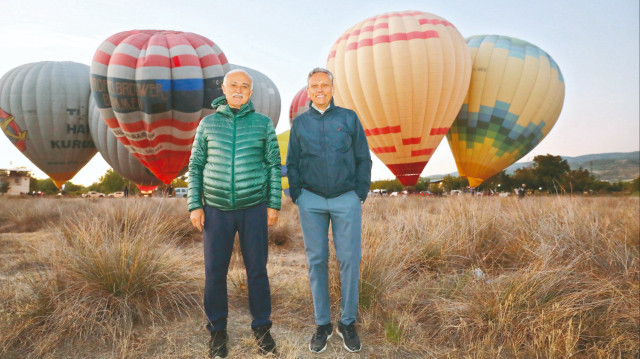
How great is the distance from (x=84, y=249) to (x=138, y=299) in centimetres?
70

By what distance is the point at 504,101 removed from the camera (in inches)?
605

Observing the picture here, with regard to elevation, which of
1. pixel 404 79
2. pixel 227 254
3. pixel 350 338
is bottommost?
pixel 350 338

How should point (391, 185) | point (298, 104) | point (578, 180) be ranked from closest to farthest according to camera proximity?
point (298, 104)
point (578, 180)
point (391, 185)

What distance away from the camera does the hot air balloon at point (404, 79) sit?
42.1 feet

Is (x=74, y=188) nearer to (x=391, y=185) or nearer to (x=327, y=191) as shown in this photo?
(x=391, y=185)

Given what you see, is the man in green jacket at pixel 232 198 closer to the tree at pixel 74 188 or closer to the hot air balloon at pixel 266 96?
the hot air balloon at pixel 266 96

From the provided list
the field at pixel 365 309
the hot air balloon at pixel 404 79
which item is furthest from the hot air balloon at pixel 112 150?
the field at pixel 365 309

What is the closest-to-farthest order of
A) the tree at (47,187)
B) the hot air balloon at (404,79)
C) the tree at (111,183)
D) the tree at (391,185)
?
the hot air balloon at (404,79), the tree at (111,183), the tree at (47,187), the tree at (391,185)

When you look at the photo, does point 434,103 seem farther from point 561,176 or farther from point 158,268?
point 561,176

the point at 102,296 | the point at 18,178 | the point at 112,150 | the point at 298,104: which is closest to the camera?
the point at 102,296

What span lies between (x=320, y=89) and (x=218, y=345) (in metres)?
1.90

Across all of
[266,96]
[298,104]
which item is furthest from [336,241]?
[298,104]

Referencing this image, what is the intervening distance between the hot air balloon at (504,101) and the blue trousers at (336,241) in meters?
15.1

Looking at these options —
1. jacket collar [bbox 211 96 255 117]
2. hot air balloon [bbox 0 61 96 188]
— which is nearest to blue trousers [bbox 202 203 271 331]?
jacket collar [bbox 211 96 255 117]
